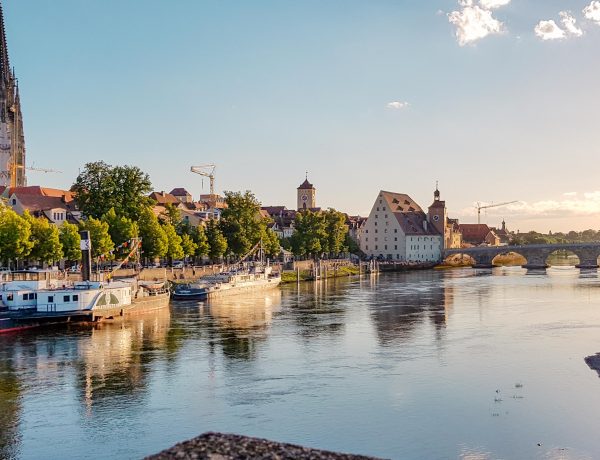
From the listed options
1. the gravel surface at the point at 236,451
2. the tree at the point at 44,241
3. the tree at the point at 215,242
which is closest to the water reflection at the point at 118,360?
the gravel surface at the point at 236,451

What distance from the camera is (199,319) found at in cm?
7512

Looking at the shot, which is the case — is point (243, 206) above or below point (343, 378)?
above

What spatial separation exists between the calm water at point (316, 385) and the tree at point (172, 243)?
36205 millimetres

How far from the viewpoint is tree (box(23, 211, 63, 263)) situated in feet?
293

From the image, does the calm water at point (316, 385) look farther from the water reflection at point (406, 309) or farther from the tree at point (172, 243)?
the tree at point (172, 243)

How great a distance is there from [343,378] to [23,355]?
2399cm

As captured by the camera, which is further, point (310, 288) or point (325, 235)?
point (325, 235)

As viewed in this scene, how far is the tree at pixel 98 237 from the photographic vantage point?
9500 centimetres

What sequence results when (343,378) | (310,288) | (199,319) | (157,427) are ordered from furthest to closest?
(310,288)
(199,319)
(343,378)
(157,427)

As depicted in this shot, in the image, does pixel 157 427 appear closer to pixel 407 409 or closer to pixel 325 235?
pixel 407 409

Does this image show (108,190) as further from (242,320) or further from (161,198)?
(161,198)

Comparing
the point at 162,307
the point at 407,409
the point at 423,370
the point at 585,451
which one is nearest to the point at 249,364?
the point at 423,370

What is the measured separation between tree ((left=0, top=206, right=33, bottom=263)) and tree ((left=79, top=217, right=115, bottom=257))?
10.8 metres

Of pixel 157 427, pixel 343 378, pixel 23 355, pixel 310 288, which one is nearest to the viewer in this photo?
pixel 157 427
